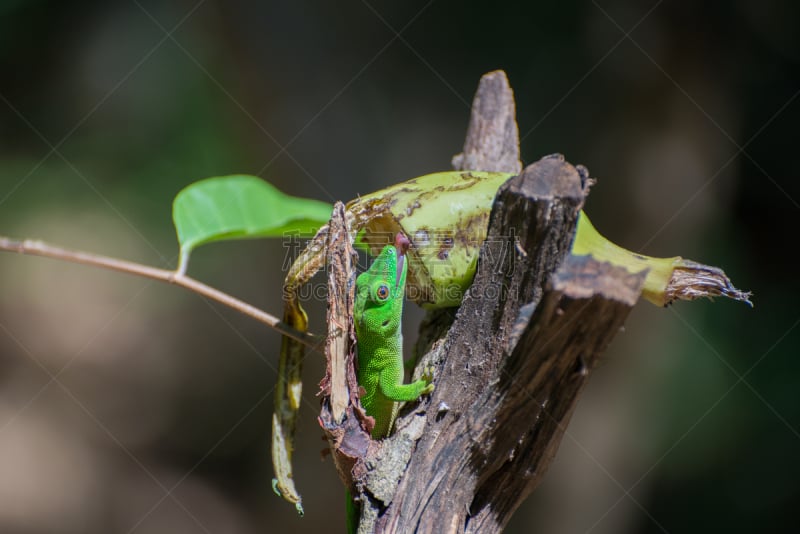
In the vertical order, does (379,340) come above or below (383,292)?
below

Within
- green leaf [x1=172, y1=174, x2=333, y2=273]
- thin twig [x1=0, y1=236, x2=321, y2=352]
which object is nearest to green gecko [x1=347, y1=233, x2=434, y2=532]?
green leaf [x1=172, y1=174, x2=333, y2=273]

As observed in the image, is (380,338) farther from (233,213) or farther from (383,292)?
(233,213)

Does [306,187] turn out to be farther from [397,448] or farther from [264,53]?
[397,448]

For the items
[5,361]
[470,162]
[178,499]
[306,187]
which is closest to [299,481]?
[178,499]

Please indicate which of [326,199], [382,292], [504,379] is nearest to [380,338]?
[382,292]

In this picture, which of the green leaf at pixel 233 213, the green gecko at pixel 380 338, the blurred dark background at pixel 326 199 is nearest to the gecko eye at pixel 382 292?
the green gecko at pixel 380 338

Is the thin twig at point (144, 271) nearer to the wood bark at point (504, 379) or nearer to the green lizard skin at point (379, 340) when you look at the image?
the wood bark at point (504, 379)

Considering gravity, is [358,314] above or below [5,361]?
above

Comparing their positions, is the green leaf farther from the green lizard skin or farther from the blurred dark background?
the blurred dark background
